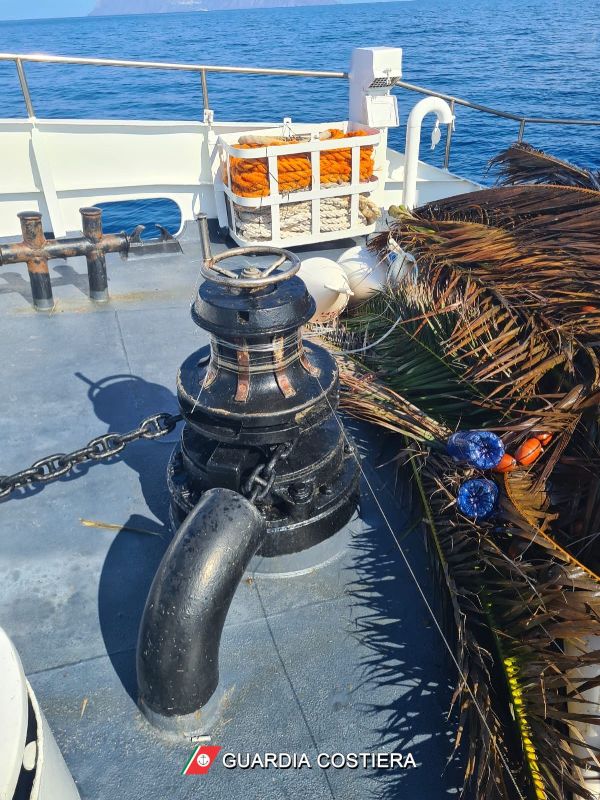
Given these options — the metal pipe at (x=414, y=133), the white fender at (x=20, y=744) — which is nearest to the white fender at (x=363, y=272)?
the metal pipe at (x=414, y=133)

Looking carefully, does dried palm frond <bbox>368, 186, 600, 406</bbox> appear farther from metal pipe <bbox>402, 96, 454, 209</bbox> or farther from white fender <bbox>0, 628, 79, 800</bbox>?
white fender <bbox>0, 628, 79, 800</bbox>

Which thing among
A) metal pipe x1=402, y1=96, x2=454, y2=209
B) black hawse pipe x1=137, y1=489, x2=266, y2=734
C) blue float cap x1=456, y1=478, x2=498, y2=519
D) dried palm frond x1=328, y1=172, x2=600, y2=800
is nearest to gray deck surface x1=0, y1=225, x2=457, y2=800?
black hawse pipe x1=137, y1=489, x2=266, y2=734

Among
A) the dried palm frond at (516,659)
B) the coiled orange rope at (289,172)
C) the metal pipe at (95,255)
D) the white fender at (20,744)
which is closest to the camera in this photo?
the white fender at (20,744)

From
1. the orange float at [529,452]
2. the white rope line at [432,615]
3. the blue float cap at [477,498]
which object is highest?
the orange float at [529,452]

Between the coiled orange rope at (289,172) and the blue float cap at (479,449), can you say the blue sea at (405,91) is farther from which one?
the blue float cap at (479,449)

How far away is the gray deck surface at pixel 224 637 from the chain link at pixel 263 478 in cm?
61

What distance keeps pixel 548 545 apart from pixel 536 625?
1.09 ft

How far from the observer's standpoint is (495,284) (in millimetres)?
3799

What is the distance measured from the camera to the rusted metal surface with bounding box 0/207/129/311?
17.9 ft

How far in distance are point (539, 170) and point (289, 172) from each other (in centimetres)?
252

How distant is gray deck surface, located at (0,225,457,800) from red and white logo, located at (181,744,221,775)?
3 cm

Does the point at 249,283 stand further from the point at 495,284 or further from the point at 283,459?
the point at 495,284

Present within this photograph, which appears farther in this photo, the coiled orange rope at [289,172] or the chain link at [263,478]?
the coiled orange rope at [289,172]

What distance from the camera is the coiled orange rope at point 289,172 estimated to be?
22.0ft
